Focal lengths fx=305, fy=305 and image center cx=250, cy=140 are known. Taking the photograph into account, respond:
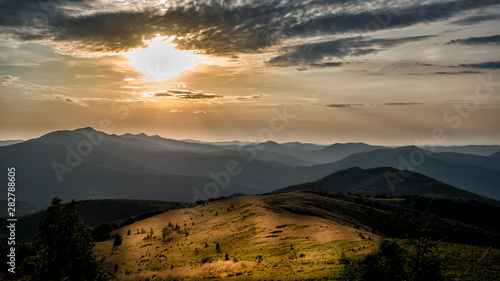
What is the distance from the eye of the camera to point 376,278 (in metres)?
13.2

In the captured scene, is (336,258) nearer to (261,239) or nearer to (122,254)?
(261,239)

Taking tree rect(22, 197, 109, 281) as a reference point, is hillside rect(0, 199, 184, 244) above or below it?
below

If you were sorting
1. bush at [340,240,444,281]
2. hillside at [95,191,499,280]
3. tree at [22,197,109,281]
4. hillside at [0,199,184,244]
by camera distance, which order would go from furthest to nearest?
hillside at [0,199,184,244] → hillside at [95,191,499,280] → tree at [22,197,109,281] → bush at [340,240,444,281]

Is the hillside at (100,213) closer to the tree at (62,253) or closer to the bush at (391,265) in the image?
the tree at (62,253)

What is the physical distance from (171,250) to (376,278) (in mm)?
31683

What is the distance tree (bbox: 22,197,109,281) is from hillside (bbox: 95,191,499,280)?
10484mm

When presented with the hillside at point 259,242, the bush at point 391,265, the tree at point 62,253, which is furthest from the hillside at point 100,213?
the bush at point 391,265

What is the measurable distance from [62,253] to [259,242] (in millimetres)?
20524

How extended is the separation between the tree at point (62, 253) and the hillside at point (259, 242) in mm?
10484

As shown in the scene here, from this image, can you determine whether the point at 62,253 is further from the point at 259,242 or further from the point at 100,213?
the point at 100,213

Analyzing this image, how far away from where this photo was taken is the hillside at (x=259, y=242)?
2473 cm

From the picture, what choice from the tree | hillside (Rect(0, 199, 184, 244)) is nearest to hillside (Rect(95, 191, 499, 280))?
the tree

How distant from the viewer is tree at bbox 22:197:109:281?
17562 mm

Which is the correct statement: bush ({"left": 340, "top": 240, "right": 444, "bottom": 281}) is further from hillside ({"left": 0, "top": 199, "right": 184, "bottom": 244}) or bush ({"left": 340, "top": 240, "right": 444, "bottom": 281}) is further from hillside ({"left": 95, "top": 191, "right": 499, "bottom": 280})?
hillside ({"left": 0, "top": 199, "right": 184, "bottom": 244})
